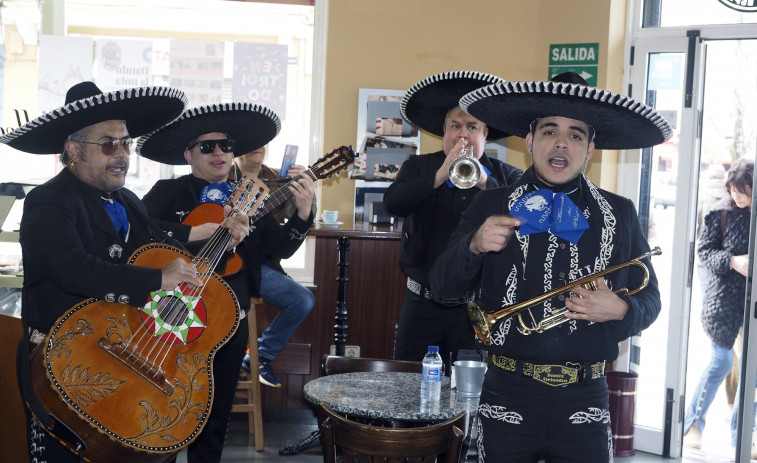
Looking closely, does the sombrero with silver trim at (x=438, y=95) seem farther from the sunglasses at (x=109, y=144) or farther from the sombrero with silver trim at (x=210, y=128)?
the sunglasses at (x=109, y=144)

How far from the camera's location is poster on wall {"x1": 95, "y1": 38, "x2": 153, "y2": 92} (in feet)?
18.6

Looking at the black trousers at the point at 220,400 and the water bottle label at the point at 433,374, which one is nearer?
the water bottle label at the point at 433,374

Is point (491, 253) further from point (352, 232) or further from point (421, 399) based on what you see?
point (352, 232)

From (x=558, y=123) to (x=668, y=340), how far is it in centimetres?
296

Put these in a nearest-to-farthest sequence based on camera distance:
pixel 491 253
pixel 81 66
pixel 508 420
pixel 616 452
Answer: pixel 508 420
pixel 491 253
pixel 616 452
pixel 81 66

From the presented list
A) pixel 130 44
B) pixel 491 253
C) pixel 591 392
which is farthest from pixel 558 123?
pixel 130 44

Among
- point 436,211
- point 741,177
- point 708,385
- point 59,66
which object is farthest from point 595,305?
point 59,66

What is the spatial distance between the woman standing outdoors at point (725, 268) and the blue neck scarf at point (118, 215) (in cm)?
353

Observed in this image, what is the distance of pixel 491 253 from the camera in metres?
2.63

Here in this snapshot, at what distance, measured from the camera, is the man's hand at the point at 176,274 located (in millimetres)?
2758

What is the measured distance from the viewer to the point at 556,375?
2.45 metres

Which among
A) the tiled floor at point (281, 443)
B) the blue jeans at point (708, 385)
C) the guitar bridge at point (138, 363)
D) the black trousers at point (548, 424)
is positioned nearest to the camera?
the black trousers at point (548, 424)

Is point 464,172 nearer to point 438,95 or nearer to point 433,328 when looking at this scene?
point 438,95

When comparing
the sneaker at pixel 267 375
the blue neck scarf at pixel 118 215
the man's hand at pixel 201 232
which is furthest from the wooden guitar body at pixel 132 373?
the sneaker at pixel 267 375
